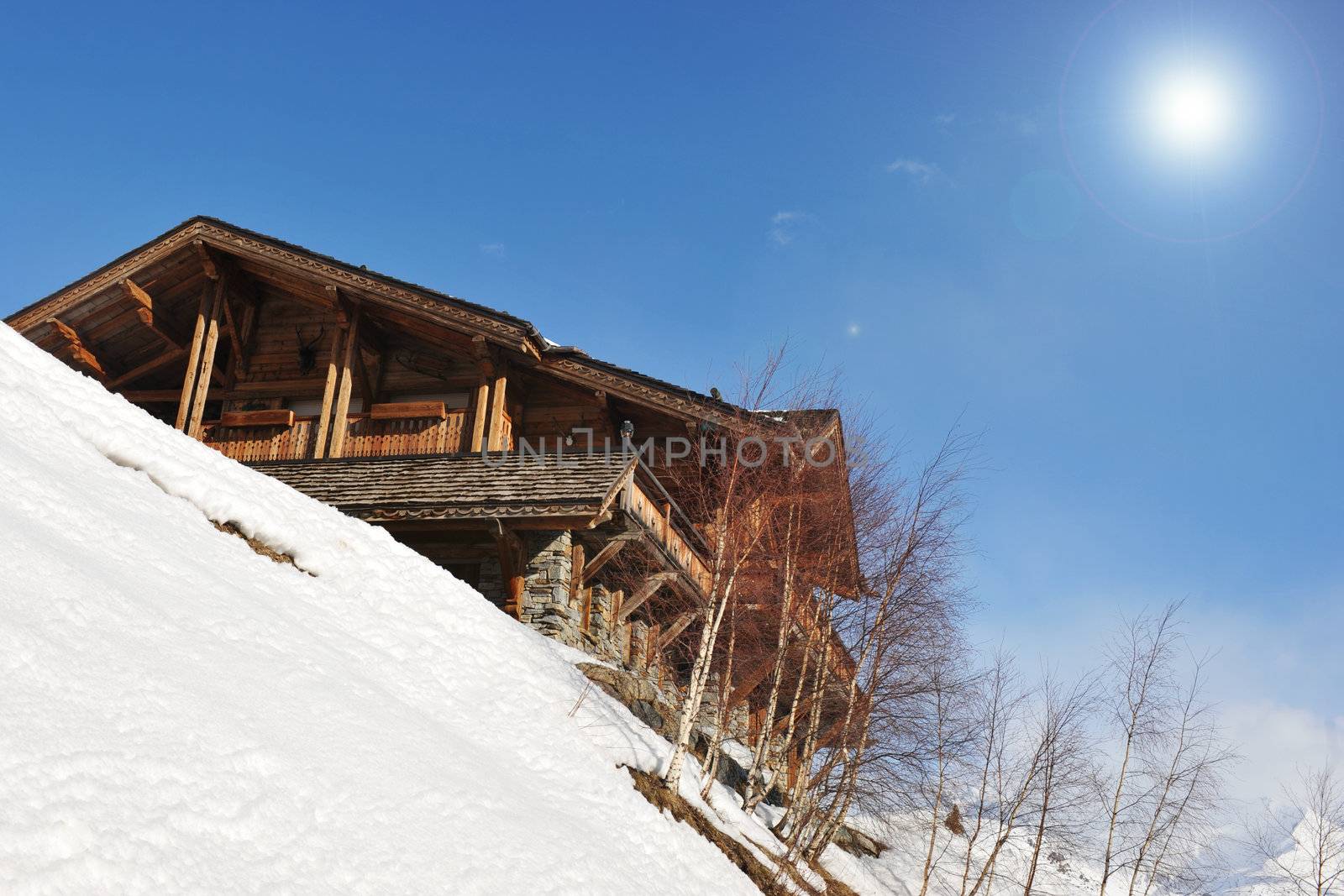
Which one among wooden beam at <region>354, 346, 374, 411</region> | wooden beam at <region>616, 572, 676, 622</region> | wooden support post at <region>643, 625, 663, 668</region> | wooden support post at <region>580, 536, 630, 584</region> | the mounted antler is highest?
the mounted antler

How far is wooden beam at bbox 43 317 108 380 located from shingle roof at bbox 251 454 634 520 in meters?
7.86

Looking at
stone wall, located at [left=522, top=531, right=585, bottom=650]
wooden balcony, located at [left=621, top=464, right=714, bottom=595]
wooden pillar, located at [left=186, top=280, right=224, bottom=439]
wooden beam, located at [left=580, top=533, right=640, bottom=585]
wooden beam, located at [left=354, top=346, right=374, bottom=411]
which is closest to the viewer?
stone wall, located at [left=522, top=531, right=585, bottom=650]

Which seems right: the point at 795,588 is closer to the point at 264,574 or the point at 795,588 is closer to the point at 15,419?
the point at 264,574

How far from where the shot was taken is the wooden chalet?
15656mm

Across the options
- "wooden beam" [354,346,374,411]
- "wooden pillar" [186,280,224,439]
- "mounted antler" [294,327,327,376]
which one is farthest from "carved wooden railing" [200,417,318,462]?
"mounted antler" [294,327,327,376]

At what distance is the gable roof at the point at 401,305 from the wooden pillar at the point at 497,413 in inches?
31.6

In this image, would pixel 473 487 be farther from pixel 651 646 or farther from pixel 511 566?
pixel 651 646

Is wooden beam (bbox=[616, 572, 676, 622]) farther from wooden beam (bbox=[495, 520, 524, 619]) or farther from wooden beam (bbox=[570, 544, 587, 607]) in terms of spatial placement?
wooden beam (bbox=[495, 520, 524, 619])

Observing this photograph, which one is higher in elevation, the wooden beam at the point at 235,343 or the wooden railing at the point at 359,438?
the wooden beam at the point at 235,343

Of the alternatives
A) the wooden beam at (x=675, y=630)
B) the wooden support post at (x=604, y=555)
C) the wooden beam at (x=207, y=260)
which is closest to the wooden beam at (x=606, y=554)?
the wooden support post at (x=604, y=555)

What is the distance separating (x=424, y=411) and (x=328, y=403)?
74.1 inches

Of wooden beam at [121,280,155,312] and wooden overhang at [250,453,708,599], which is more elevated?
wooden beam at [121,280,155,312]

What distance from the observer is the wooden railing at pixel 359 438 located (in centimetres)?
1991

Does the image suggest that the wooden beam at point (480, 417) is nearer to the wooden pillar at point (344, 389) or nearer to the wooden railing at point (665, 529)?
the wooden pillar at point (344, 389)
